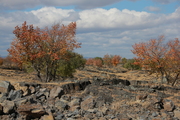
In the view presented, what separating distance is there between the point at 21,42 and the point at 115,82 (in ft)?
36.3

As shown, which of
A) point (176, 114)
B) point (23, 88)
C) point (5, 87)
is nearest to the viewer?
point (176, 114)

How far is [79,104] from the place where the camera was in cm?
1428

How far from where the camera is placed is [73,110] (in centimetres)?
1337

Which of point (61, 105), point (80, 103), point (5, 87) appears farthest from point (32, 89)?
point (80, 103)

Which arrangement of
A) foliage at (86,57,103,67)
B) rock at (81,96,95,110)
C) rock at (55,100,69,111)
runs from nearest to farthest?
rock at (55,100,69,111) → rock at (81,96,95,110) → foliage at (86,57,103,67)

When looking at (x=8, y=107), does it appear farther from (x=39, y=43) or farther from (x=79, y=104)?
(x=39, y=43)

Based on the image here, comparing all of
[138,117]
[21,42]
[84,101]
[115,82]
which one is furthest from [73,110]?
[21,42]

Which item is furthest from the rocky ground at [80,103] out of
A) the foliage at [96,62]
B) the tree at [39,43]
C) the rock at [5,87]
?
the foliage at [96,62]

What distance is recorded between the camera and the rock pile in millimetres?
11742

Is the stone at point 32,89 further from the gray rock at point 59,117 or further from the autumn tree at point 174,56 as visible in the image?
the autumn tree at point 174,56

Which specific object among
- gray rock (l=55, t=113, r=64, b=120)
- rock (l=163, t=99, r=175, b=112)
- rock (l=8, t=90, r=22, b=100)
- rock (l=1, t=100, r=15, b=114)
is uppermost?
rock (l=8, t=90, r=22, b=100)

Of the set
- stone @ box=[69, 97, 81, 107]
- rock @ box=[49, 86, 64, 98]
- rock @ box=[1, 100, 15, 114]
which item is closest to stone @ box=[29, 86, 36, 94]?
rock @ box=[49, 86, 64, 98]

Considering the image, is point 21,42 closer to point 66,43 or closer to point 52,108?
point 66,43

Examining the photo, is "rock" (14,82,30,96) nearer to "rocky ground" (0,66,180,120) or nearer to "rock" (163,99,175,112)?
"rocky ground" (0,66,180,120)
